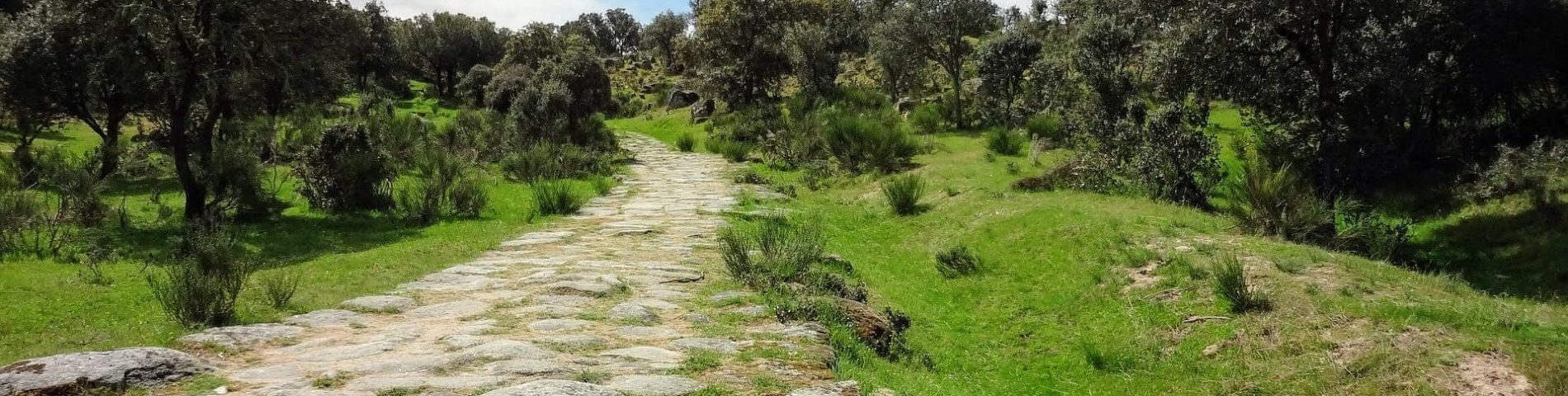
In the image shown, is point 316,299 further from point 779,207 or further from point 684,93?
point 684,93

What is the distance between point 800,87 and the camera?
109 feet

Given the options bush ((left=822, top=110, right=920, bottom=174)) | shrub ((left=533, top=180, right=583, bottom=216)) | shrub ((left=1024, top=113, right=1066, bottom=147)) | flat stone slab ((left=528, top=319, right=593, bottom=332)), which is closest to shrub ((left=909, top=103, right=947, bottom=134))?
shrub ((left=1024, top=113, right=1066, bottom=147))

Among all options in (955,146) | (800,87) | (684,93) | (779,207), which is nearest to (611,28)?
(684,93)

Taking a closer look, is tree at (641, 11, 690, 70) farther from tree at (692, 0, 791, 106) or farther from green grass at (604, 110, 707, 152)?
tree at (692, 0, 791, 106)

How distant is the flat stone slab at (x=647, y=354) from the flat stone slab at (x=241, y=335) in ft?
7.87

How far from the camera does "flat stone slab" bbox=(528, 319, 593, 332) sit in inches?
223

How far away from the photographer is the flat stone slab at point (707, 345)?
512cm

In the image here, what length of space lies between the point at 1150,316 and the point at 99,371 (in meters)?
7.40

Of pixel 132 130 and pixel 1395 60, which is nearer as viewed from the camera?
pixel 1395 60

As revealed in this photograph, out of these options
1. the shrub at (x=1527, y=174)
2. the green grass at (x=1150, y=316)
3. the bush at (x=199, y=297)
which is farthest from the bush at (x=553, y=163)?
the shrub at (x=1527, y=174)

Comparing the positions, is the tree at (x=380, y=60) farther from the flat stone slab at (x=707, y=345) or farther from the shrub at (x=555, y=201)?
the flat stone slab at (x=707, y=345)

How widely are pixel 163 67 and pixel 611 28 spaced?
249 ft

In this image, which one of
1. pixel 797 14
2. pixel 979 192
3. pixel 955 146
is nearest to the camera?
pixel 979 192

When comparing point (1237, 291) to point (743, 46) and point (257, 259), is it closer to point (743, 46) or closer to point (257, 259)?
point (257, 259)
